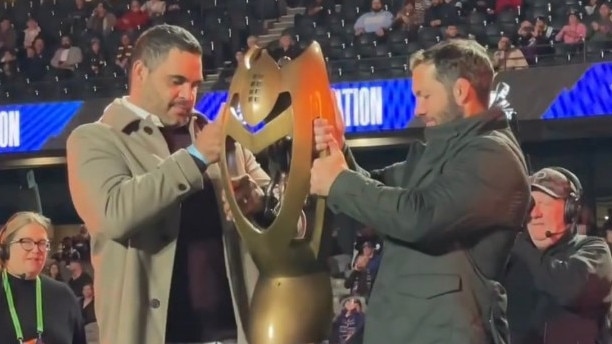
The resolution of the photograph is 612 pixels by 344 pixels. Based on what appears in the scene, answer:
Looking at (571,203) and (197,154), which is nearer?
(197,154)

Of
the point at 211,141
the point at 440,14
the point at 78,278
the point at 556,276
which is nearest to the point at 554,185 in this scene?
the point at 556,276

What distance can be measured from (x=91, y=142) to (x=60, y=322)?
1.39m

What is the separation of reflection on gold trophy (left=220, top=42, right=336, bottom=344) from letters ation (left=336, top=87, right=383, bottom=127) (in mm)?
9056

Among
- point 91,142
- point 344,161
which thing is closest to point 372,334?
point 344,161

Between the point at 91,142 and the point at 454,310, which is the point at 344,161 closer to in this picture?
the point at 454,310

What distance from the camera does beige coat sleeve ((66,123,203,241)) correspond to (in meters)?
2.48

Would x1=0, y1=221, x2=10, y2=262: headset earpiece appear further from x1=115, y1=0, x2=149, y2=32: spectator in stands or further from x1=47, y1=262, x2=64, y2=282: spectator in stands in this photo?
x1=115, y1=0, x2=149, y2=32: spectator in stands

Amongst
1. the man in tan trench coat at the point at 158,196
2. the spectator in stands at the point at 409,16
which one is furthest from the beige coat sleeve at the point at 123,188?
the spectator in stands at the point at 409,16

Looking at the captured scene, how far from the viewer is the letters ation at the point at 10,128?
525 inches

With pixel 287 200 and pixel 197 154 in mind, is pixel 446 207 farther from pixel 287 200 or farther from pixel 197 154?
pixel 197 154

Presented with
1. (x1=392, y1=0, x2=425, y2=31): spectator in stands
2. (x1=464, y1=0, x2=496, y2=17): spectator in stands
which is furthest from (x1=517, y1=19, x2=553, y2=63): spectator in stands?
(x1=392, y1=0, x2=425, y2=31): spectator in stands

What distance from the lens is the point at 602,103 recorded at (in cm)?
1063

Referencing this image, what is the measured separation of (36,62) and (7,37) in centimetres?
91

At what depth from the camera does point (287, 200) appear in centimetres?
234
